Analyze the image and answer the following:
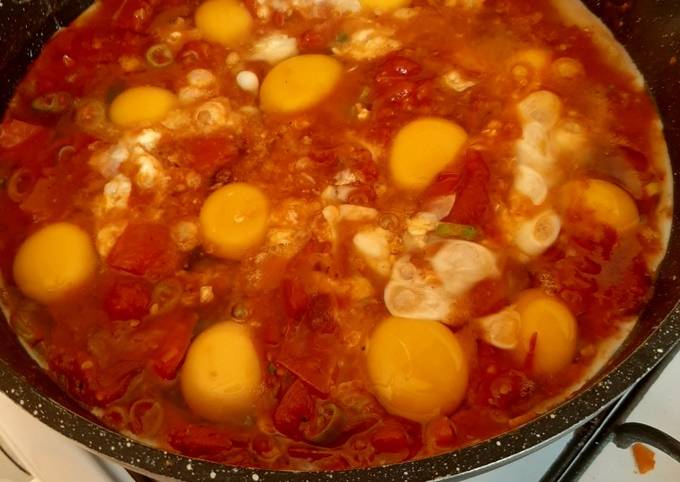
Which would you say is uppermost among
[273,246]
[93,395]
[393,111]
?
[393,111]

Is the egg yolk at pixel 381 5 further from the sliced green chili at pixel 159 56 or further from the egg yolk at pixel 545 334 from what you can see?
the egg yolk at pixel 545 334

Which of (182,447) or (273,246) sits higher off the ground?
(273,246)

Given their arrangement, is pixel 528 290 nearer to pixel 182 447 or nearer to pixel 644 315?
pixel 644 315

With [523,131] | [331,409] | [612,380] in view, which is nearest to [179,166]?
[331,409]

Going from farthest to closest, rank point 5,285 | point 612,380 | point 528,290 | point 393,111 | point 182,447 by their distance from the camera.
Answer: point 393,111 → point 5,285 → point 528,290 → point 182,447 → point 612,380

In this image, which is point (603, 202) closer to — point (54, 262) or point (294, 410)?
point (294, 410)

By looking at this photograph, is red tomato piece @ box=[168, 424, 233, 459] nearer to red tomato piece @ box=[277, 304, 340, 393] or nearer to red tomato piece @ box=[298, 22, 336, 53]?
red tomato piece @ box=[277, 304, 340, 393]

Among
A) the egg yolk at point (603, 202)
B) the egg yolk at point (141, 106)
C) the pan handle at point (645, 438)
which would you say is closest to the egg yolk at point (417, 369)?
the pan handle at point (645, 438)
